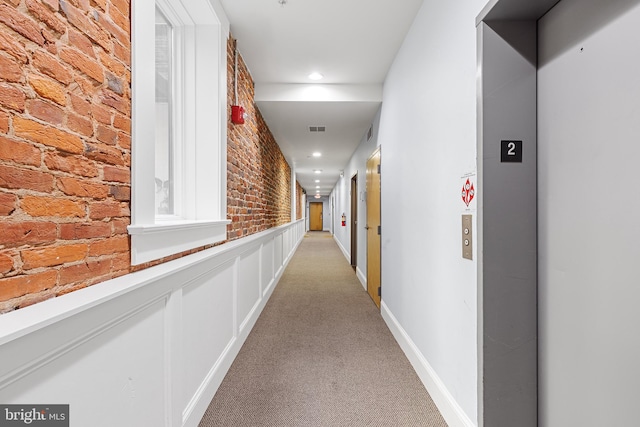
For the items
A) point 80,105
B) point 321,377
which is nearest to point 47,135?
point 80,105

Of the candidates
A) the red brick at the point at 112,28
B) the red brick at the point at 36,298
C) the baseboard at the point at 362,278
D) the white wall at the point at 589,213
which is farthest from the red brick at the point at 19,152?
the baseboard at the point at 362,278

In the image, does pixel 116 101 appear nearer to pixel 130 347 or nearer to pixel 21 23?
pixel 21 23

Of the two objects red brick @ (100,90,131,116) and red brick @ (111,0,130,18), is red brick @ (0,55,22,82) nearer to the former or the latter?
red brick @ (100,90,131,116)

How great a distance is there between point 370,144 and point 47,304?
398 cm

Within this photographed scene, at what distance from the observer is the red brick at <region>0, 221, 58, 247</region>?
70 centimetres

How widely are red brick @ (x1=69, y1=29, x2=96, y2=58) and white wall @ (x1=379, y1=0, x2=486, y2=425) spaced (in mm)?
1526

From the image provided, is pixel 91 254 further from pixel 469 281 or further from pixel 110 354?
pixel 469 281

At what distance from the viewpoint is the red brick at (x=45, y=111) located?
2.49 feet

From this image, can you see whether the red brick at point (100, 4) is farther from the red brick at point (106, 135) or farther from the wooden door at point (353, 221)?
the wooden door at point (353, 221)

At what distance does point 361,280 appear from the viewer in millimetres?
4766

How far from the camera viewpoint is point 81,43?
0.91m

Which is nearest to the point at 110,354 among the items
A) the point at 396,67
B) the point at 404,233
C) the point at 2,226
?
the point at 2,226

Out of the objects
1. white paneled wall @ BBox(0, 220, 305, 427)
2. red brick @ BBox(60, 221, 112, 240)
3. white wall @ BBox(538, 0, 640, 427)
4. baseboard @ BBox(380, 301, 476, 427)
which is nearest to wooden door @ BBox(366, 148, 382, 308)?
baseboard @ BBox(380, 301, 476, 427)

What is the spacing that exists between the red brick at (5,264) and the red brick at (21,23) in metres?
0.57
